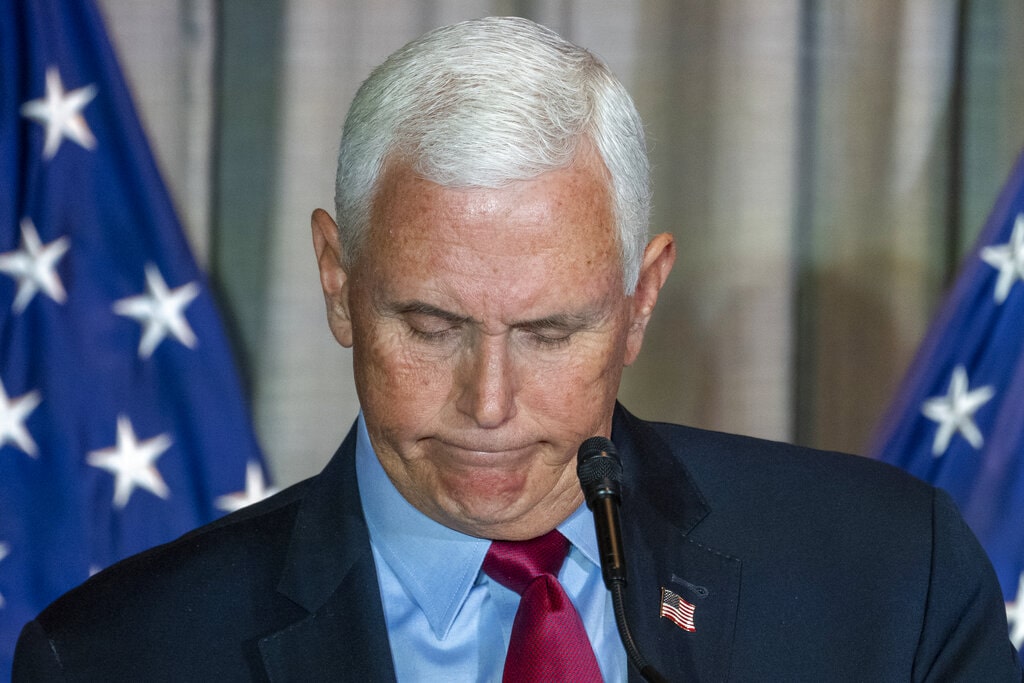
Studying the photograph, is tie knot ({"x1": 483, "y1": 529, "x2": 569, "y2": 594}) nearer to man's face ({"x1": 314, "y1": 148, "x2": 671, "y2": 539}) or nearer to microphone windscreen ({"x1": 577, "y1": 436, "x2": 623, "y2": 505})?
man's face ({"x1": 314, "y1": 148, "x2": 671, "y2": 539})

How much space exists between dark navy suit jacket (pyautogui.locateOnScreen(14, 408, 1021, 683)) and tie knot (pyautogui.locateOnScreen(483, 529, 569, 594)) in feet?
0.40

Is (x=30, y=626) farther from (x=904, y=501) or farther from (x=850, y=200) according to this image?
(x=850, y=200)

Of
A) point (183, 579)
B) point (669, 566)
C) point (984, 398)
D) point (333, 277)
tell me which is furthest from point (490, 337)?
point (984, 398)

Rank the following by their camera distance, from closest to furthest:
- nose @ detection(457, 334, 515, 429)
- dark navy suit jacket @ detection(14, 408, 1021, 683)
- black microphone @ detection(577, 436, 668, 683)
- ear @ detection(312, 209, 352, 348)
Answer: black microphone @ detection(577, 436, 668, 683), nose @ detection(457, 334, 515, 429), dark navy suit jacket @ detection(14, 408, 1021, 683), ear @ detection(312, 209, 352, 348)

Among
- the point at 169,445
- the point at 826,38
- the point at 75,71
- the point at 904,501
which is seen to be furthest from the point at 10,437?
the point at 826,38

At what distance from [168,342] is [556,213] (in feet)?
4.79

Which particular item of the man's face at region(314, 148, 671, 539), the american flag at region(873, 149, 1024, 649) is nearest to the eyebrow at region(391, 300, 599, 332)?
the man's face at region(314, 148, 671, 539)

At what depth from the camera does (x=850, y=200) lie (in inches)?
124

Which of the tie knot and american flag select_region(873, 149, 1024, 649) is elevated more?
the tie knot

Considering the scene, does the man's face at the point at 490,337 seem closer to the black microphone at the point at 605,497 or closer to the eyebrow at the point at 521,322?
the eyebrow at the point at 521,322

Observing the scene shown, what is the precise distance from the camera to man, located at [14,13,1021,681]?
170 cm

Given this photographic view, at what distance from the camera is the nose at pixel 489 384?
1673 millimetres

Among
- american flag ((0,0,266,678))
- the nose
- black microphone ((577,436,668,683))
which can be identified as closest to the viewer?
black microphone ((577,436,668,683))

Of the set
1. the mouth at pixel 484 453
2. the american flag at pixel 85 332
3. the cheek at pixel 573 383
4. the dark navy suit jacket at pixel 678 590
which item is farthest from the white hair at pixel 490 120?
the american flag at pixel 85 332
